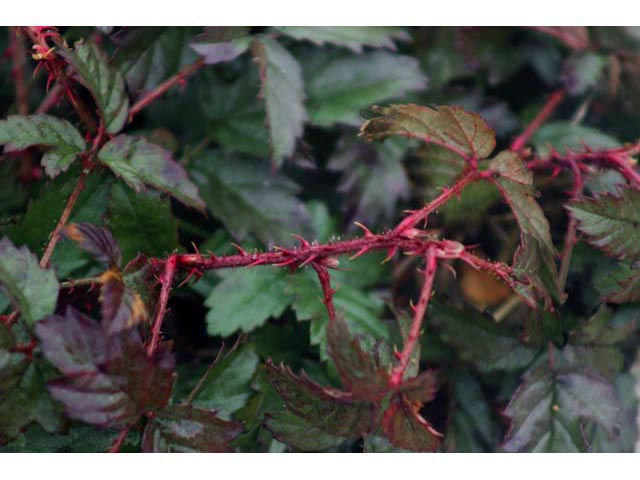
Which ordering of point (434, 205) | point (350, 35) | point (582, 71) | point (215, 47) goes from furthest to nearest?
point (582, 71) < point (350, 35) < point (215, 47) < point (434, 205)

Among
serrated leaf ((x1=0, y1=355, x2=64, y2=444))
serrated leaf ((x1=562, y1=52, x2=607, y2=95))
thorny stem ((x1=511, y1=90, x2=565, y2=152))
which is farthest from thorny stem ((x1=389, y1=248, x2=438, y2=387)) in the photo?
serrated leaf ((x1=562, y1=52, x2=607, y2=95))

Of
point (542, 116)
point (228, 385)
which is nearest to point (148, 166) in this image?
point (228, 385)

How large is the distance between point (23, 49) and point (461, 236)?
2.60 ft

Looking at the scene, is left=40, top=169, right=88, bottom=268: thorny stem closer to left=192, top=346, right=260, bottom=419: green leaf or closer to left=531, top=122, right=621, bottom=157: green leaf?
left=192, top=346, right=260, bottom=419: green leaf

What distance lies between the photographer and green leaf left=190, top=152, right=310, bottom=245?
1.10 metres

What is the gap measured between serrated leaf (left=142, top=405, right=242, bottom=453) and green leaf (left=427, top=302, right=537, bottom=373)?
1.32 feet

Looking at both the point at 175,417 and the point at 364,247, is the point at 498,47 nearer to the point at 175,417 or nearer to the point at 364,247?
the point at 364,247

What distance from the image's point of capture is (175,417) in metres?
0.78

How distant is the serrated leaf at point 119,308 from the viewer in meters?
0.69

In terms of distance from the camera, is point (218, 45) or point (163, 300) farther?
point (218, 45)

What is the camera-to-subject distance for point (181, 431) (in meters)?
0.78

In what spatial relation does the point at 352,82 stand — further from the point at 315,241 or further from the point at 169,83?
the point at 315,241

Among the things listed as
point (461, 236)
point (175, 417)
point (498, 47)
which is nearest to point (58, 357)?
point (175, 417)

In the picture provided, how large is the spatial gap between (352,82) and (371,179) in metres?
0.18
